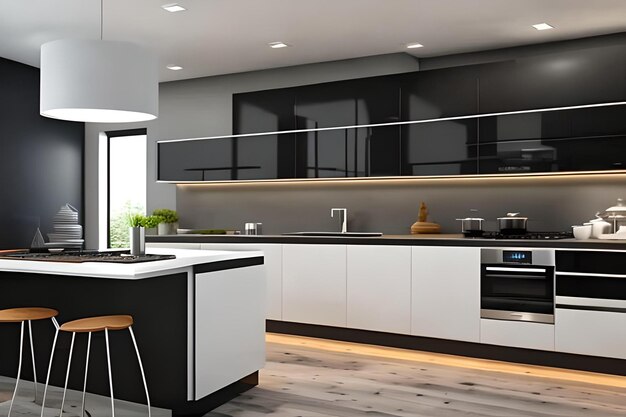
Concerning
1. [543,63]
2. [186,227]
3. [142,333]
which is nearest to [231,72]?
[186,227]

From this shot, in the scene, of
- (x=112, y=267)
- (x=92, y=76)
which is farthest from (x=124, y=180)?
(x=112, y=267)

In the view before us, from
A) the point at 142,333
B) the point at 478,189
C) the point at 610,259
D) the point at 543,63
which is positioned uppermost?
the point at 543,63

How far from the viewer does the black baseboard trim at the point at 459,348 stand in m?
4.37

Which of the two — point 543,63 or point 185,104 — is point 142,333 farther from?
point 185,104

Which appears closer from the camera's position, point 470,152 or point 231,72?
point 470,152

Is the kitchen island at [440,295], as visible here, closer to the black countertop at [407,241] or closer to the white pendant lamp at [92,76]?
the black countertop at [407,241]

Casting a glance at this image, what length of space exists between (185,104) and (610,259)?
4.81 m

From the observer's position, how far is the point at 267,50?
590 centimetres

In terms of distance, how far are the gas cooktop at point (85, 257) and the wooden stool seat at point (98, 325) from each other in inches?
11.5

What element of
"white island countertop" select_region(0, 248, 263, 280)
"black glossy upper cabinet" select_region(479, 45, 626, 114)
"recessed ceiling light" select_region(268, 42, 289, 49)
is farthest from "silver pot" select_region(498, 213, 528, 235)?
"white island countertop" select_region(0, 248, 263, 280)

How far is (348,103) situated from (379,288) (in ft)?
5.83

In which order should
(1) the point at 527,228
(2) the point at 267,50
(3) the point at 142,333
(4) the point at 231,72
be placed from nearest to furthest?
(3) the point at 142,333 < (1) the point at 527,228 < (2) the point at 267,50 < (4) the point at 231,72

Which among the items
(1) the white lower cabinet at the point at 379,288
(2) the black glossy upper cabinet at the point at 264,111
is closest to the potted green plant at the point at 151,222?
(2) the black glossy upper cabinet at the point at 264,111

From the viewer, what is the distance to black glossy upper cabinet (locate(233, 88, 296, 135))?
6.17 metres
